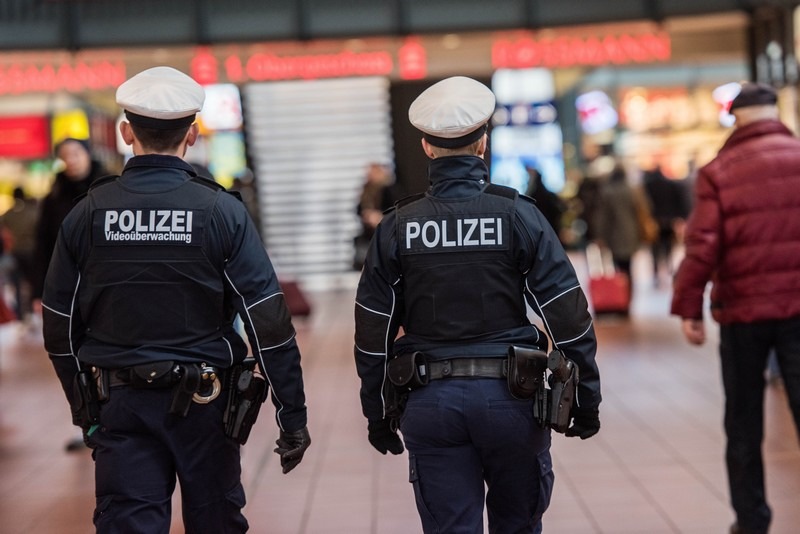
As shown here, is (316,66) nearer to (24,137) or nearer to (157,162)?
(24,137)

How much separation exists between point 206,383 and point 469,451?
0.76m

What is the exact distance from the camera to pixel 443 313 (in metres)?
3.50

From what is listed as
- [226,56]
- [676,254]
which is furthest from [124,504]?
[676,254]

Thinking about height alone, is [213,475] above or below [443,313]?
below

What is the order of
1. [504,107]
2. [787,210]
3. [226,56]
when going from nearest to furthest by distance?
[787,210]
[226,56]
[504,107]

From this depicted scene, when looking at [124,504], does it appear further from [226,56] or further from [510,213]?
[226,56]

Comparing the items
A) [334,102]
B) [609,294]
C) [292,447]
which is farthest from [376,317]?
[334,102]

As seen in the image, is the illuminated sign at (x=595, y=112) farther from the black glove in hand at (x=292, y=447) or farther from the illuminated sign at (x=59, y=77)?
the black glove in hand at (x=292, y=447)

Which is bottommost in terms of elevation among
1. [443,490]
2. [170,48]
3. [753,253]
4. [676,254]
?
[676,254]

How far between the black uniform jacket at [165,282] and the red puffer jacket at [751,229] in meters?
1.79

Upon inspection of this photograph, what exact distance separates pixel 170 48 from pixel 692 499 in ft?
29.8

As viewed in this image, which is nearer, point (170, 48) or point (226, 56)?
point (170, 48)

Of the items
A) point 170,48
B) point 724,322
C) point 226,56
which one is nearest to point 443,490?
point 724,322

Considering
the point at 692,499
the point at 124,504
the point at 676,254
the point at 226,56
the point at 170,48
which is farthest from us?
the point at 676,254
